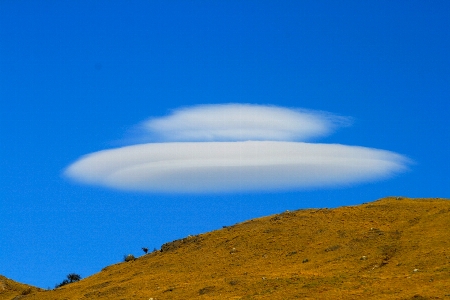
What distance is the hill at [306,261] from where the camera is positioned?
54.6 metres

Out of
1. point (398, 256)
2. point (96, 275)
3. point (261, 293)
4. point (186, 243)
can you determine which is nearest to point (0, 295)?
point (96, 275)

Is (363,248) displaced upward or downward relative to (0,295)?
downward

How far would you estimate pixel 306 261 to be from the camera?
65.0 meters

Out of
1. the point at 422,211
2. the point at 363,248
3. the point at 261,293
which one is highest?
the point at 422,211

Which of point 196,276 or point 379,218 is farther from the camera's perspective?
point 379,218

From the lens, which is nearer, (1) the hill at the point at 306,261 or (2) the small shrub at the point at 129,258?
(1) the hill at the point at 306,261

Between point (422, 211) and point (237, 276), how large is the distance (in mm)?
22909

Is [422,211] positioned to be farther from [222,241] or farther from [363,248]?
[222,241]

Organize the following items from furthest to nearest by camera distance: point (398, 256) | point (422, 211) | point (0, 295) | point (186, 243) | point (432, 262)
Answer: point (0, 295)
point (186, 243)
point (422, 211)
point (398, 256)
point (432, 262)

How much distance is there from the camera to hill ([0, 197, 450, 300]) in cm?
5462

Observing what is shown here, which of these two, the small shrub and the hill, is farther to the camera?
the small shrub

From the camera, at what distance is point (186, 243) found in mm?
80812

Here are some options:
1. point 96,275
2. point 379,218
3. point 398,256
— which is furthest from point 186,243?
point 398,256

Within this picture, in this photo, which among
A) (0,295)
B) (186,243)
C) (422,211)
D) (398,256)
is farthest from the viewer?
(0,295)
